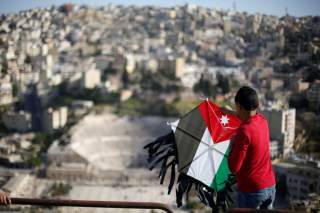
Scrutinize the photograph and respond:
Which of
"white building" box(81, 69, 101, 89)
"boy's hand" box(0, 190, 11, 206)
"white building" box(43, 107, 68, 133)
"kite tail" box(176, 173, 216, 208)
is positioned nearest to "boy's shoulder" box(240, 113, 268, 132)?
"kite tail" box(176, 173, 216, 208)

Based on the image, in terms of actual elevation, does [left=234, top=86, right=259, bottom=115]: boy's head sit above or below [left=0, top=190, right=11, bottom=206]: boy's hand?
above

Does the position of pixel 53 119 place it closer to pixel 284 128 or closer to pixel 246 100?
pixel 284 128

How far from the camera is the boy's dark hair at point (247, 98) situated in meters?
1.46

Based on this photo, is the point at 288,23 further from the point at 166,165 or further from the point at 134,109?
the point at 134,109

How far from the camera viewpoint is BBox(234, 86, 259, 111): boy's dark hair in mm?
1456

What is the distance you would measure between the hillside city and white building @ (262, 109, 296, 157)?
0.02m

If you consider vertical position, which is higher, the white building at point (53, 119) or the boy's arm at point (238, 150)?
the boy's arm at point (238, 150)

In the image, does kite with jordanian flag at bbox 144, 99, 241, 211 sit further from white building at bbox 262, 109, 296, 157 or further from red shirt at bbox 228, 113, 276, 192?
white building at bbox 262, 109, 296, 157

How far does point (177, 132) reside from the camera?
1702mm

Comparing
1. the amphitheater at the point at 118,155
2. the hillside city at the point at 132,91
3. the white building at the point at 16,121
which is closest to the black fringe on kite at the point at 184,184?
the hillside city at the point at 132,91

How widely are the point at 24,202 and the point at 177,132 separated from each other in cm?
57

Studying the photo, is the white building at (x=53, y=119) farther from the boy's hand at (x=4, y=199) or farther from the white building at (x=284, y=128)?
the boy's hand at (x=4, y=199)

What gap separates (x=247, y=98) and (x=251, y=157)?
18 centimetres

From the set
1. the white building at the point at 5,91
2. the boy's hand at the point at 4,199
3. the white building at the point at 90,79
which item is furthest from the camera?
the white building at the point at 90,79
